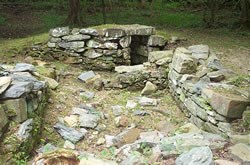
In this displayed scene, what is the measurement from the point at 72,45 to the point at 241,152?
5.28 m

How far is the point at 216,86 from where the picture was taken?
16.0 feet

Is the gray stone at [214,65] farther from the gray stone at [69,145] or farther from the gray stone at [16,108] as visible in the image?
the gray stone at [16,108]

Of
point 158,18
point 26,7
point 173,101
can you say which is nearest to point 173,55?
point 173,101

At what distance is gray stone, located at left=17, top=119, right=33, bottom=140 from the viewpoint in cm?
388

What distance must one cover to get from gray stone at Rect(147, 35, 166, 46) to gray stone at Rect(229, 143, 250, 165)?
455 centimetres

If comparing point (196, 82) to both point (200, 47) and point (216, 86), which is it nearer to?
point (216, 86)

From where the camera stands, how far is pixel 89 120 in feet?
16.9

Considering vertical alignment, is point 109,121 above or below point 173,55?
below

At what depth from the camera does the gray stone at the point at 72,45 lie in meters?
7.72

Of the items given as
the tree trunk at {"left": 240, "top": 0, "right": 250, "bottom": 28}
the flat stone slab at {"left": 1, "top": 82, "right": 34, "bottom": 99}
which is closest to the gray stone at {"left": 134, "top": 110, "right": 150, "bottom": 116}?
the flat stone slab at {"left": 1, "top": 82, "right": 34, "bottom": 99}

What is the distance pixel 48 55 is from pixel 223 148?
5513 mm

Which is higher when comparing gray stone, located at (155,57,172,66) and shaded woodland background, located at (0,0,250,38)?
shaded woodland background, located at (0,0,250,38)

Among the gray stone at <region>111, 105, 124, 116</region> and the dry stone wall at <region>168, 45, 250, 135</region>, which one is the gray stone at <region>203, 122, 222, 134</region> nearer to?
the dry stone wall at <region>168, 45, 250, 135</region>

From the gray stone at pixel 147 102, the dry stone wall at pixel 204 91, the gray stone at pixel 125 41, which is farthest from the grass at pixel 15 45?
the dry stone wall at pixel 204 91
